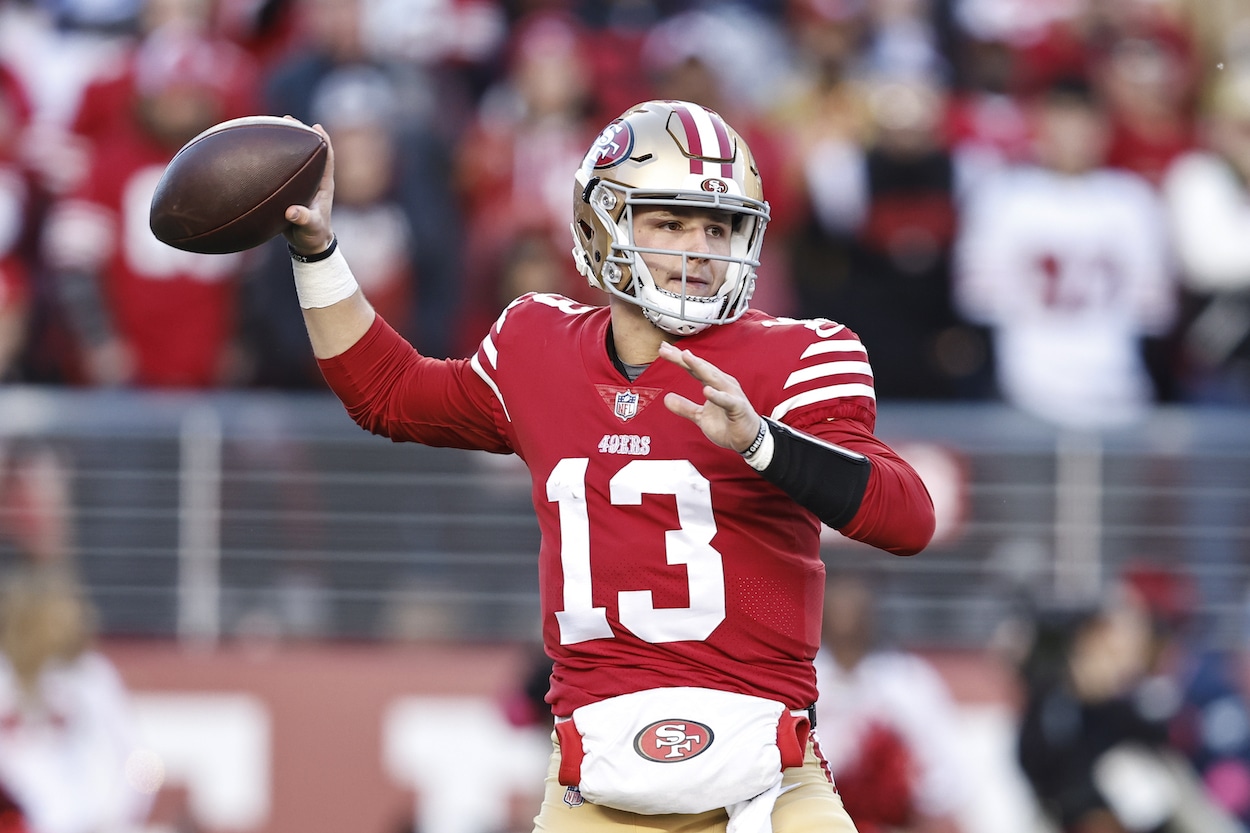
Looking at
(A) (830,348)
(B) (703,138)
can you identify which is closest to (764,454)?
(A) (830,348)

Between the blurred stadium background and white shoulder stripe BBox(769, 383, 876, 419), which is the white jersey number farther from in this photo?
the blurred stadium background

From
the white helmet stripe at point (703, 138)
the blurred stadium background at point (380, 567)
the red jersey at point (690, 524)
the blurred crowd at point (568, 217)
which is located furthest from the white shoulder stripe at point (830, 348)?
the blurred crowd at point (568, 217)

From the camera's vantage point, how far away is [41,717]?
7.28 meters

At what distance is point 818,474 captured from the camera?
138 inches

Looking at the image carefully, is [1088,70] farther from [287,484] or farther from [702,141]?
[702,141]

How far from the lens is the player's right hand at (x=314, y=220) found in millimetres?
4102

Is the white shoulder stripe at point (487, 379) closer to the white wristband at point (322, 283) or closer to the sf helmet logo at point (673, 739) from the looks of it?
the white wristband at point (322, 283)

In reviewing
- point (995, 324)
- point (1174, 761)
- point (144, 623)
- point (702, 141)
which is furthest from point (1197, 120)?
point (702, 141)

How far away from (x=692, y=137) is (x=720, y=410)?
27.2 inches

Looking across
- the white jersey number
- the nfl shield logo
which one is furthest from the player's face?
the white jersey number

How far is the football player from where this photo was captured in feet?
12.0

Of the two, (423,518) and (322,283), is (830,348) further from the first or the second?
(423,518)

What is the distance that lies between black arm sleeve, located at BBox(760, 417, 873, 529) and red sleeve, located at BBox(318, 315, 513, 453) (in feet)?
2.71

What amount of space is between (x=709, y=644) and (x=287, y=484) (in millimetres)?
4216
